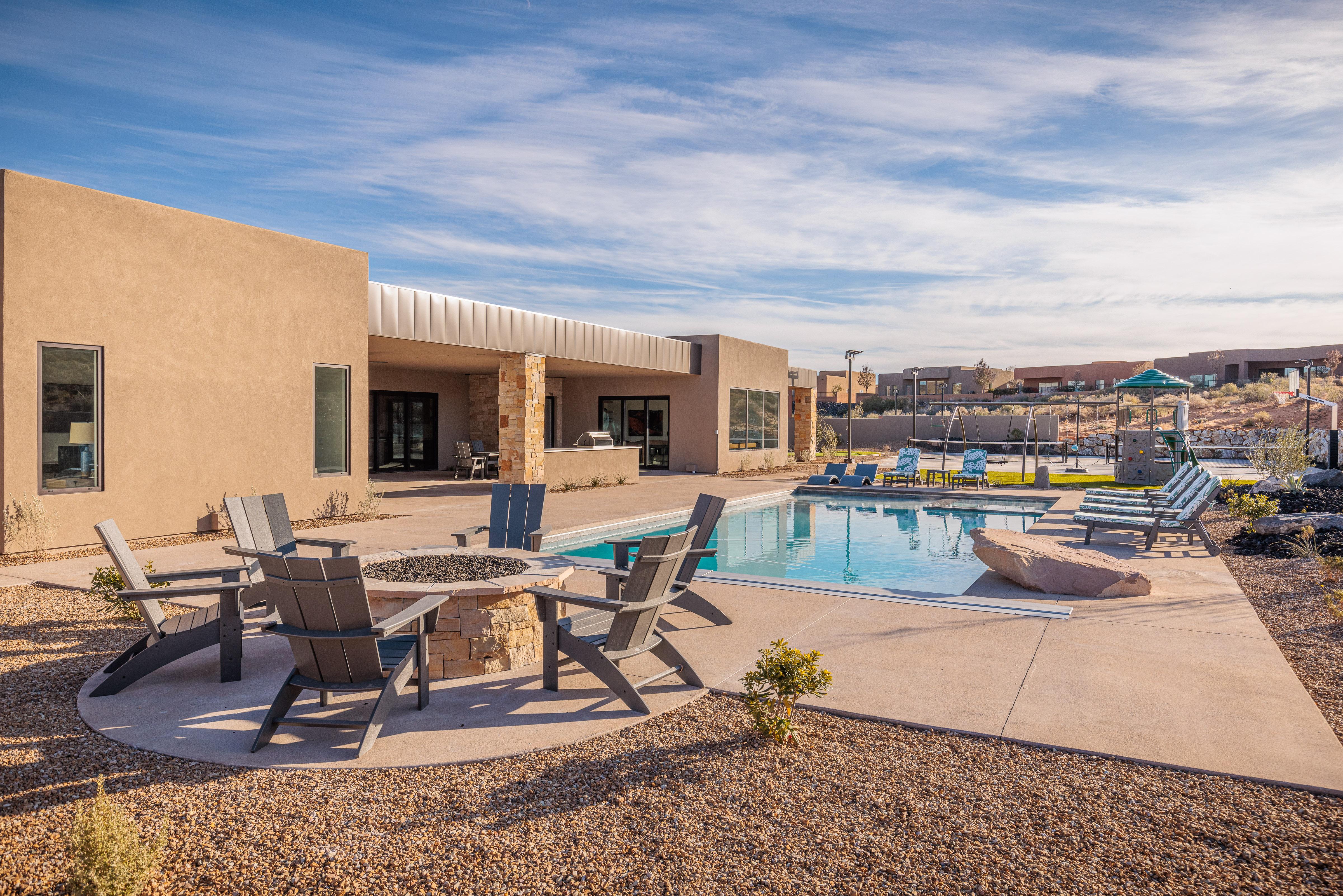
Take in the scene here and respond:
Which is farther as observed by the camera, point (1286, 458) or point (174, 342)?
point (1286, 458)

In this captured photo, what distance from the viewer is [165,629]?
420cm

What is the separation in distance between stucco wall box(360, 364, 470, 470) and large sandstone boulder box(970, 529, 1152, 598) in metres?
15.0

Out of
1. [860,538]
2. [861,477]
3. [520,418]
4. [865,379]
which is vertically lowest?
[860,538]

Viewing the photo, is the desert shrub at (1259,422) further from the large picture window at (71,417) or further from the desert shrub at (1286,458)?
the large picture window at (71,417)

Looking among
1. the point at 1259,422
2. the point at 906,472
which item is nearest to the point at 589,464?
the point at 906,472

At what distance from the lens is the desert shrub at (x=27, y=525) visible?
7660 millimetres

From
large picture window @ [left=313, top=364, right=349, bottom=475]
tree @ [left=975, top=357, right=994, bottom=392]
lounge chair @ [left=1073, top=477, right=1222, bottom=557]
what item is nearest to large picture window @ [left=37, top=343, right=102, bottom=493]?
large picture window @ [left=313, top=364, right=349, bottom=475]

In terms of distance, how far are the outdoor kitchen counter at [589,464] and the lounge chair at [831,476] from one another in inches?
160

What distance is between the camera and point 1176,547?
29.4 ft

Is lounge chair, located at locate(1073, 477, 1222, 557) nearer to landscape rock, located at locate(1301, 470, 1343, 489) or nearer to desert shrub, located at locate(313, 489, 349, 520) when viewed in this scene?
landscape rock, located at locate(1301, 470, 1343, 489)

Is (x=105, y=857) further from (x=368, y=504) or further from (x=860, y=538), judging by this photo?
(x=860, y=538)

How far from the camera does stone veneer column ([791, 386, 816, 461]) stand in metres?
25.5

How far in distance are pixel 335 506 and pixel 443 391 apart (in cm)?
885

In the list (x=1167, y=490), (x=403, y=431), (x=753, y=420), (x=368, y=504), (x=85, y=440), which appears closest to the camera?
(x=85, y=440)
